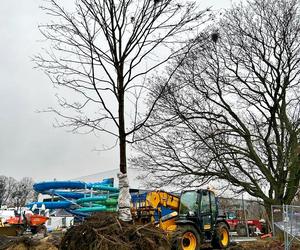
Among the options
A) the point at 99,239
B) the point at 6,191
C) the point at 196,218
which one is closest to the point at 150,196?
the point at 196,218

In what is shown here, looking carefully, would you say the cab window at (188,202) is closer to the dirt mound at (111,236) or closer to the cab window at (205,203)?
the cab window at (205,203)

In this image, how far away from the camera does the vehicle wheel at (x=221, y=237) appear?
18.6 meters

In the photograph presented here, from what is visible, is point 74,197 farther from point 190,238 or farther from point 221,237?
point 190,238

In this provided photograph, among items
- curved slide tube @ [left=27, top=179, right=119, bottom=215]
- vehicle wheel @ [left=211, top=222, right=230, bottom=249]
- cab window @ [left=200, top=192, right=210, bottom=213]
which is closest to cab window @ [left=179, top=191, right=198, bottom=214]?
cab window @ [left=200, top=192, right=210, bottom=213]

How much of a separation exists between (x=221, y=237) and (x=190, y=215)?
273 cm

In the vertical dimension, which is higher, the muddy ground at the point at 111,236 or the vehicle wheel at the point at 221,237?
the muddy ground at the point at 111,236

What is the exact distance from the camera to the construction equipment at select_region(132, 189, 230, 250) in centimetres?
1619

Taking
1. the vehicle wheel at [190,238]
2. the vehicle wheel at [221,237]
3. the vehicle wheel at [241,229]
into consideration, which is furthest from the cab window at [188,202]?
the vehicle wheel at [241,229]

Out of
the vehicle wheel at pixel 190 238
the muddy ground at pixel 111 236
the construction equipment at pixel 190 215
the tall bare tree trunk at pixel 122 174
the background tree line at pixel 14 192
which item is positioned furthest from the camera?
the background tree line at pixel 14 192

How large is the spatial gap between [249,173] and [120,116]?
16428mm

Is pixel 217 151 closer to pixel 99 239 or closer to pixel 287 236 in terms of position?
pixel 287 236

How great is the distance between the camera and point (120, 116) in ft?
28.7

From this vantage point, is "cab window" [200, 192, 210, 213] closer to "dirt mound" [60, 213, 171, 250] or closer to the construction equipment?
the construction equipment

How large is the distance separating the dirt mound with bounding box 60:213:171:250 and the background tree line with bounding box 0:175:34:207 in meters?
87.3
